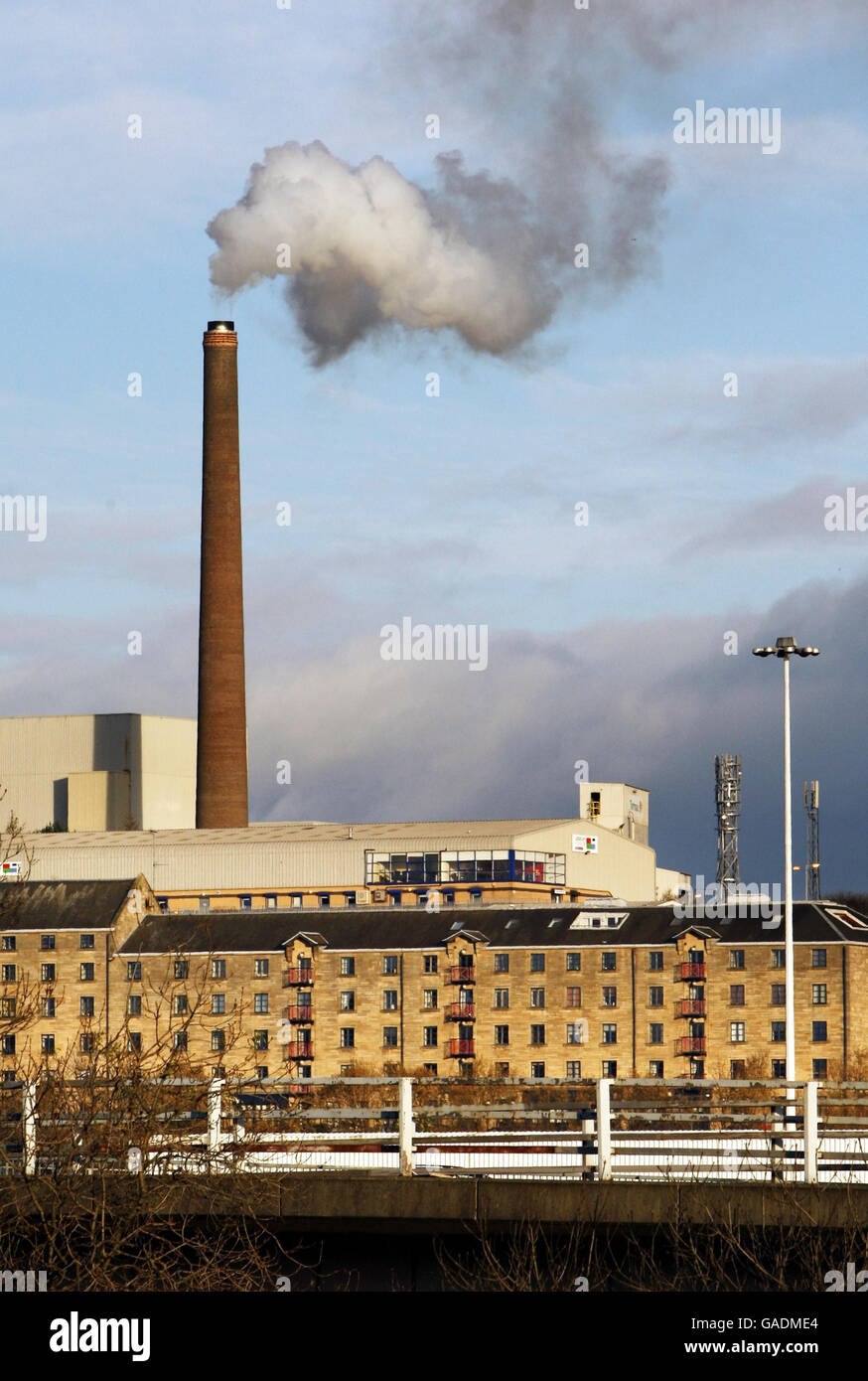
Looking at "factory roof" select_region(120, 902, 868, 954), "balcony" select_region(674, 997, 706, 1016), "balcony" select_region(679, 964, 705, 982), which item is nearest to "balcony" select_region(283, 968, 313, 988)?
"factory roof" select_region(120, 902, 868, 954)

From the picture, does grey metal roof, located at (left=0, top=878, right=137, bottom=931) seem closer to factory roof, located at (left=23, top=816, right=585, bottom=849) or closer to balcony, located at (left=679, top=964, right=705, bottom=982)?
factory roof, located at (left=23, top=816, right=585, bottom=849)

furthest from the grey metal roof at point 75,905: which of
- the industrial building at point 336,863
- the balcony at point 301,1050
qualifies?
the balcony at point 301,1050

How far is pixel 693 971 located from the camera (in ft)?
315

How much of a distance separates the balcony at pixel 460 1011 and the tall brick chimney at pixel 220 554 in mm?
18249

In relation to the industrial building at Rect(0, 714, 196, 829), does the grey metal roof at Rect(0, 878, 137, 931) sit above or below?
below

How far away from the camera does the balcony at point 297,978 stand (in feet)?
328

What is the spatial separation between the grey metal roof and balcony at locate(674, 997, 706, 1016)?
31441 mm

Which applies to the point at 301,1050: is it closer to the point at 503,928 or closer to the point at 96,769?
the point at 503,928

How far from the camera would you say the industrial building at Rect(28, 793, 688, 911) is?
114 meters

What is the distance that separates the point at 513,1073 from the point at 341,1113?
262ft

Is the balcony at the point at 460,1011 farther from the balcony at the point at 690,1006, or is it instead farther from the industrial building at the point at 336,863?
the industrial building at the point at 336,863

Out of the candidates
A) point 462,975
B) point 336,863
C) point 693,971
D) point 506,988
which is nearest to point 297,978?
point 462,975

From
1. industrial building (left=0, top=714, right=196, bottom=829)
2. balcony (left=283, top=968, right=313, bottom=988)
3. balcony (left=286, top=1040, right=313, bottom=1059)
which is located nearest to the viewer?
balcony (left=286, top=1040, right=313, bottom=1059)
